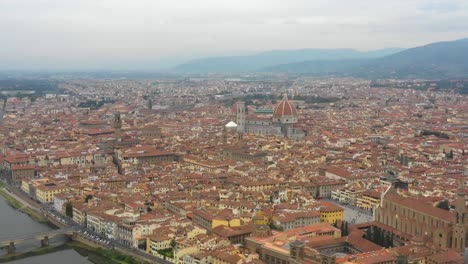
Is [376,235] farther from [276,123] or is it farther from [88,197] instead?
[276,123]

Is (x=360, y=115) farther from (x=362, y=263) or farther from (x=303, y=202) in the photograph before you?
(x=362, y=263)

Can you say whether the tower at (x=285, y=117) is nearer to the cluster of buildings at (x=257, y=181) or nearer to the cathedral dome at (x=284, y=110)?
the cathedral dome at (x=284, y=110)

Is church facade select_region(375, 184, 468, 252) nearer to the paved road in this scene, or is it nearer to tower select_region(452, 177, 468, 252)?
tower select_region(452, 177, 468, 252)

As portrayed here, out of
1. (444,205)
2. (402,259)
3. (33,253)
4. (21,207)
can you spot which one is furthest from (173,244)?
(21,207)

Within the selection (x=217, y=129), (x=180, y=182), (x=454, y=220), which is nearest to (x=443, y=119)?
(x=217, y=129)

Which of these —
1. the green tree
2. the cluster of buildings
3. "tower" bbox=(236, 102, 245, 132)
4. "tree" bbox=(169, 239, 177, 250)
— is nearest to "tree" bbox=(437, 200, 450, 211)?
the cluster of buildings
